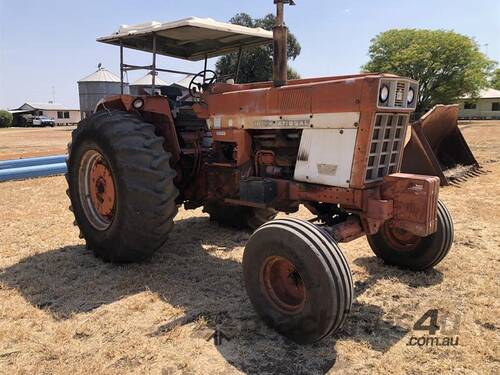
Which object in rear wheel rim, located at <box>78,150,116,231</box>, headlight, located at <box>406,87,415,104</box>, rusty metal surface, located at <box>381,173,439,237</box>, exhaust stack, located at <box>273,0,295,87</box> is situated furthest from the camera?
rear wheel rim, located at <box>78,150,116,231</box>

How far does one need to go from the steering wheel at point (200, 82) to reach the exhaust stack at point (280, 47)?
1.34 metres

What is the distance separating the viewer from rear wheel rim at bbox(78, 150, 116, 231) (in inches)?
172

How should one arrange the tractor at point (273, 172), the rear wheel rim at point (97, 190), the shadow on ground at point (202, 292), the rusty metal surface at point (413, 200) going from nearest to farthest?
the shadow on ground at point (202, 292) → the tractor at point (273, 172) → the rusty metal surface at point (413, 200) → the rear wheel rim at point (97, 190)

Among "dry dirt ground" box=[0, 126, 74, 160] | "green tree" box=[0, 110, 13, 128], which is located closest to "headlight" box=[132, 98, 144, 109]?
"dry dirt ground" box=[0, 126, 74, 160]

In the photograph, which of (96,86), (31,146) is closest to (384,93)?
(31,146)

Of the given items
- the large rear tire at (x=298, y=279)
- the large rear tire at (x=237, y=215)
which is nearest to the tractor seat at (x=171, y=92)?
the large rear tire at (x=237, y=215)

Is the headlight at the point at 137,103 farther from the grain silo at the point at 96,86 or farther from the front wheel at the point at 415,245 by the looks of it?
→ the grain silo at the point at 96,86

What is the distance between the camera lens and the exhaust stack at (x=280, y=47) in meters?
3.67

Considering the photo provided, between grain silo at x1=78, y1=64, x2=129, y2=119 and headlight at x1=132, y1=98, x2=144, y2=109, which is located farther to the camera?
grain silo at x1=78, y1=64, x2=129, y2=119

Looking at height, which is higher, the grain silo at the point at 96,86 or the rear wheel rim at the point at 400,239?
the grain silo at the point at 96,86

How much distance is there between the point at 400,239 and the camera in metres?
4.18

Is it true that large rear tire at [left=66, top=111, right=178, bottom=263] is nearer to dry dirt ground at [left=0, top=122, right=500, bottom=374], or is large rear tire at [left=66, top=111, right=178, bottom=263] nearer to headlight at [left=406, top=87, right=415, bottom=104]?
dry dirt ground at [left=0, top=122, right=500, bottom=374]

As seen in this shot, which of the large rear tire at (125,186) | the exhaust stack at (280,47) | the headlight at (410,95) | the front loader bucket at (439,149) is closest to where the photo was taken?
the headlight at (410,95)

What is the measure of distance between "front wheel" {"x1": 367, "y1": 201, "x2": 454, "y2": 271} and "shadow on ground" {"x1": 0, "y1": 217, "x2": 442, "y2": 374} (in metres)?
0.13
